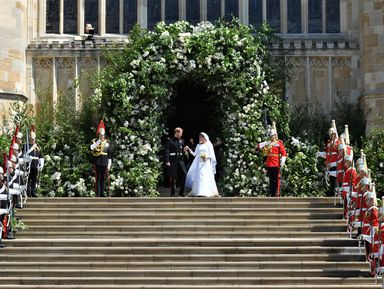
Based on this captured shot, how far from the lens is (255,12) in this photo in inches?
1284

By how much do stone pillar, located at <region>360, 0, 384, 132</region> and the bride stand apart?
5.32 meters

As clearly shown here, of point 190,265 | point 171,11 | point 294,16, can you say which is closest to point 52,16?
point 171,11

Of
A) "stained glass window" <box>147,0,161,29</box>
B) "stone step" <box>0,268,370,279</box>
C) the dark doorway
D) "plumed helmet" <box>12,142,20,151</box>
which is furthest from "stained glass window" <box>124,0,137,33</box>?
"stone step" <box>0,268,370,279</box>

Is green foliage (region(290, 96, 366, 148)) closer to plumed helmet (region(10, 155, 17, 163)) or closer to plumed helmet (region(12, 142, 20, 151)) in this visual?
plumed helmet (region(12, 142, 20, 151))

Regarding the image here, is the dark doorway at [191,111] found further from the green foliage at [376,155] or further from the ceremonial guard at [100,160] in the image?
the ceremonial guard at [100,160]

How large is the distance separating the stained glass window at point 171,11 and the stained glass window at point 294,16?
3.25 metres

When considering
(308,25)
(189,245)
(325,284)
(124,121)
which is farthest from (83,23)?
(325,284)

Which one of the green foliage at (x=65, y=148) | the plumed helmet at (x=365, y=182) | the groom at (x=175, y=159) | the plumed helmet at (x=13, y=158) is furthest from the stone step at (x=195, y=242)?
the green foliage at (x=65, y=148)

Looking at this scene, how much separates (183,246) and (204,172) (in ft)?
14.8

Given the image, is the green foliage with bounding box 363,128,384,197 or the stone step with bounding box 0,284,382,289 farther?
the green foliage with bounding box 363,128,384,197

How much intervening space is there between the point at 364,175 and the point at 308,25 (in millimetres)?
10347

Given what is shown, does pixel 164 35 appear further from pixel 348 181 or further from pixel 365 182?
pixel 365 182

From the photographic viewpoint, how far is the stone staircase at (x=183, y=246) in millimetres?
21516

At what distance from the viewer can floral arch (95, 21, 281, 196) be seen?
29391 mm
